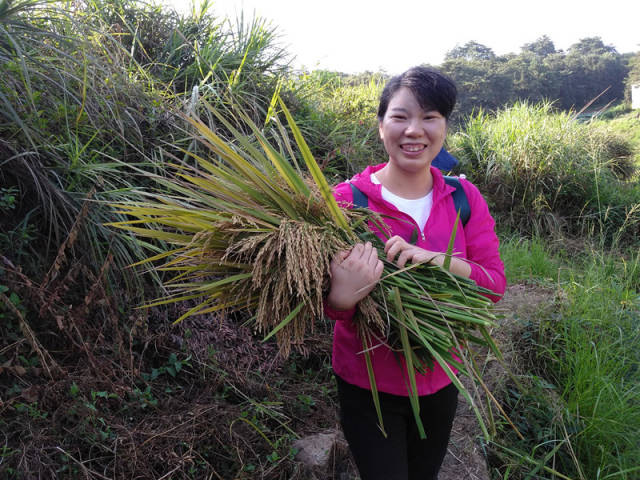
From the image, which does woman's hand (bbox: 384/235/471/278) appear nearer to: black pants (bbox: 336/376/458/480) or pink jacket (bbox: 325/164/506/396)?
pink jacket (bbox: 325/164/506/396)

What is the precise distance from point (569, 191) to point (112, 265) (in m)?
6.34

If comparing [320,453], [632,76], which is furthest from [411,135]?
[632,76]

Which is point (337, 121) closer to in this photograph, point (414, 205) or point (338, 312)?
point (414, 205)

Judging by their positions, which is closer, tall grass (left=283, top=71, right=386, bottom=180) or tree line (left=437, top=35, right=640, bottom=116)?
tall grass (left=283, top=71, right=386, bottom=180)

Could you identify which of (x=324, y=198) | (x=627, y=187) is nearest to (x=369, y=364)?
(x=324, y=198)

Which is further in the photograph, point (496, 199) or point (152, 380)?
point (496, 199)

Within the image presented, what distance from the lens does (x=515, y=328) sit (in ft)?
11.0

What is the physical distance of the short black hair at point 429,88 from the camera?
1574 millimetres

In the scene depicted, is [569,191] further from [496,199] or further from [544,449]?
[544,449]

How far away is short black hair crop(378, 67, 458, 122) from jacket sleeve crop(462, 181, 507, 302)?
0.30 m

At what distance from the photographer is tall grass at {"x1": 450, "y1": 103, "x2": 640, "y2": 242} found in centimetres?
631

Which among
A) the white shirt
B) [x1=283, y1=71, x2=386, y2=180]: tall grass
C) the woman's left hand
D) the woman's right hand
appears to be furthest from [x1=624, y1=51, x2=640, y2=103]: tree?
the woman's right hand

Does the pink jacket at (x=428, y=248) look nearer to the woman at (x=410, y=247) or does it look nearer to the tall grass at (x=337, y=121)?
the woman at (x=410, y=247)

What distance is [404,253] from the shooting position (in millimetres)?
1341
